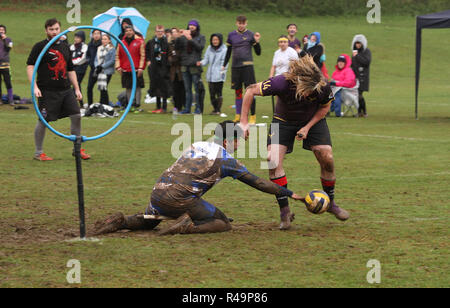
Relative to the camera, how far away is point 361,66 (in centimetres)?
2177

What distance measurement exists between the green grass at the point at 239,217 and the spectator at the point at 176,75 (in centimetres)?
224

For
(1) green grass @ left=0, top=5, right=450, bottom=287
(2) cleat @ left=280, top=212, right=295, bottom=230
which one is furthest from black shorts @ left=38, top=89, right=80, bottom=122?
(2) cleat @ left=280, top=212, right=295, bottom=230

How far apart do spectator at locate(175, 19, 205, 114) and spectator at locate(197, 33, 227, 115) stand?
0.25 metres

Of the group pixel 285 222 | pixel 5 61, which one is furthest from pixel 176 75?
pixel 285 222

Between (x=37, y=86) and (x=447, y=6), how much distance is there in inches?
2088

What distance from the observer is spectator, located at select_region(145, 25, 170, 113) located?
21.4 m

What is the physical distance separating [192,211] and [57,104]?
5.12 m

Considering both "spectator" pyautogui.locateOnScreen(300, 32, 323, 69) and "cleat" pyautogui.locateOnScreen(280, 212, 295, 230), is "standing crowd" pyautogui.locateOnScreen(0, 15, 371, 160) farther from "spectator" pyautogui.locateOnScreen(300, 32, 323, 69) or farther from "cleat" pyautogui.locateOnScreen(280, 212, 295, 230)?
"cleat" pyautogui.locateOnScreen(280, 212, 295, 230)

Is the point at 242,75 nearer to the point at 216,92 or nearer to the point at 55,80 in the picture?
the point at 216,92

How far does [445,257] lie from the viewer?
6.78 m

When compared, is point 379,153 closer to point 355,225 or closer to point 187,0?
point 355,225

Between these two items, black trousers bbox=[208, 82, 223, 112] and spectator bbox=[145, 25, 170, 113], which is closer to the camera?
black trousers bbox=[208, 82, 223, 112]

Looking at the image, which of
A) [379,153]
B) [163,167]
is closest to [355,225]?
[163,167]

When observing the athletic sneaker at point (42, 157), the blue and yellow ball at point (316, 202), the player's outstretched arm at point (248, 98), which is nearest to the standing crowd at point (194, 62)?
the athletic sneaker at point (42, 157)
